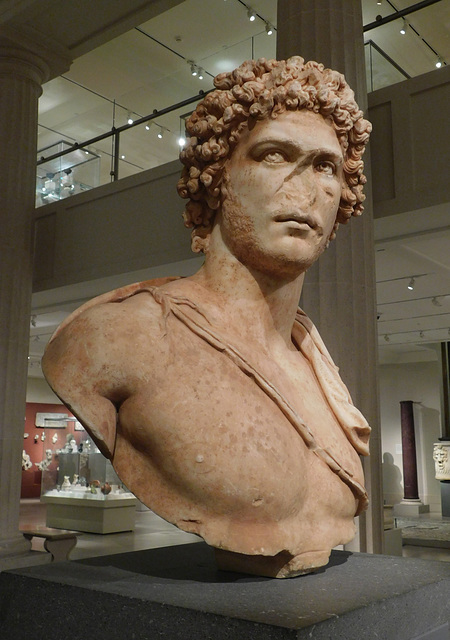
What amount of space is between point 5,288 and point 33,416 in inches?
501

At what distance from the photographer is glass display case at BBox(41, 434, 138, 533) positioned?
1156 centimetres

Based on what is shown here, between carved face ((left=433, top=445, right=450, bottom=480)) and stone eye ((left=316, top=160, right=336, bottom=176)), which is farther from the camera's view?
carved face ((left=433, top=445, right=450, bottom=480))

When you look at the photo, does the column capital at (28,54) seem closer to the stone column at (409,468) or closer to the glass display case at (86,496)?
the glass display case at (86,496)

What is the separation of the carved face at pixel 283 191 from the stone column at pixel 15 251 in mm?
5955

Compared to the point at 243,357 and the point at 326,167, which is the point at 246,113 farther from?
the point at 243,357

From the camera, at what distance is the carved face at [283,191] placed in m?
2.07

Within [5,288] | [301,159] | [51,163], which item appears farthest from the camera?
[51,163]

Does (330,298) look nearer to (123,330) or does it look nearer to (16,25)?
(123,330)

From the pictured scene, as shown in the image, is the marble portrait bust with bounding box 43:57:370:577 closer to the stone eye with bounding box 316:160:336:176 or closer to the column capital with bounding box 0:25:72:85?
the stone eye with bounding box 316:160:336:176

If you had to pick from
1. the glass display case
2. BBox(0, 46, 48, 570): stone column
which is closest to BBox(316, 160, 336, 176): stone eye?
BBox(0, 46, 48, 570): stone column

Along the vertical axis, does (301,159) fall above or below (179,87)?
below

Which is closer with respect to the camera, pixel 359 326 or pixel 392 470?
pixel 359 326

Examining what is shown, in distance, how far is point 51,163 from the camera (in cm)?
977

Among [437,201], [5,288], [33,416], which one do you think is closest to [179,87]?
[5,288]
